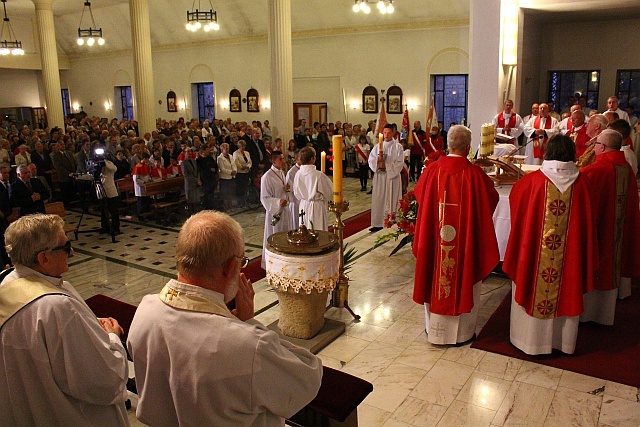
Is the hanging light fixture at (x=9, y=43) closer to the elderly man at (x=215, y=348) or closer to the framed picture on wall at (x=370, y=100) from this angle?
the framed picture on wall at (x=370, y=100)

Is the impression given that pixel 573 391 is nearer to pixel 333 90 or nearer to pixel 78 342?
pixel 78 342

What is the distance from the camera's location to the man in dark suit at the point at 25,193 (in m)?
8.51

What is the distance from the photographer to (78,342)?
7.79 feet

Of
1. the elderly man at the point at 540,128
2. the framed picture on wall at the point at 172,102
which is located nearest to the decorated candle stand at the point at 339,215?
the elderly man at the point at 540,128

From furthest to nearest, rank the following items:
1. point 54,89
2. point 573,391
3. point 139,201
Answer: point 54,89
point 139,201
point 573,391

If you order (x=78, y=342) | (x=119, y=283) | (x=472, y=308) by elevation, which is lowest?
(x=119, y=283)

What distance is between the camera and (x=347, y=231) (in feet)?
32.7

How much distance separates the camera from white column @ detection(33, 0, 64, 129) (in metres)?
19.1

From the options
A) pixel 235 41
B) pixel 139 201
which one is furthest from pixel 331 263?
pixel 235 41

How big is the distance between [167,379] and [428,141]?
13748 mm

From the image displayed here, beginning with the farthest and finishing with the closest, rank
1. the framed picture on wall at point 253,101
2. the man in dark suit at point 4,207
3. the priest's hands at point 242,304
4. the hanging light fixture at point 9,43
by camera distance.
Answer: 1. the framed picture on wall at point 253,101
2. the hanging light fixture at point 9,43
3. the man in dark suit at point 4,207
4. the priest's hands at point 242,304

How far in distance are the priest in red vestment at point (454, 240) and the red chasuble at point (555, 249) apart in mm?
288

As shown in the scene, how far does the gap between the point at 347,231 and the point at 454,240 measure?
518 centimetres

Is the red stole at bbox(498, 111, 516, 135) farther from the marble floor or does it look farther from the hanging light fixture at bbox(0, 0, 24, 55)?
the hanging light fixture at bbox(0, 0, 24, 55)
